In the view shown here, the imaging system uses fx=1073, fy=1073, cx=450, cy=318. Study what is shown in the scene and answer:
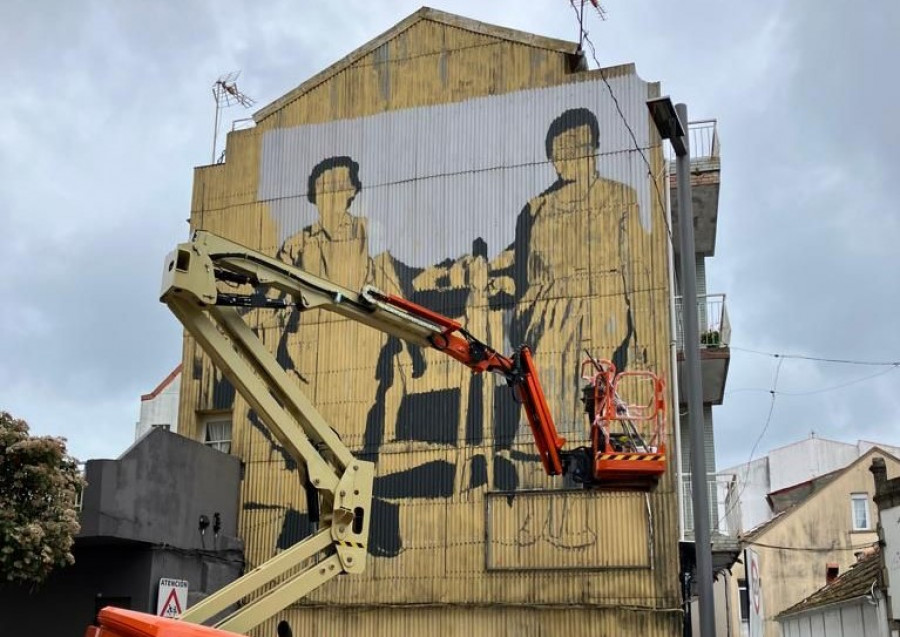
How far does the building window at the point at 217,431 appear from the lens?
27.0 m

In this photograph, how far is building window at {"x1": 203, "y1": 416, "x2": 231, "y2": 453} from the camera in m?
27.0

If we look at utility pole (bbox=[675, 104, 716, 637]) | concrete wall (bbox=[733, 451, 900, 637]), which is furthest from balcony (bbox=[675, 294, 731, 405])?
concrete wall (bbox=[733, 451, 900, 637])

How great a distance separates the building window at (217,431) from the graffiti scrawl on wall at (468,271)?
1.18 meters

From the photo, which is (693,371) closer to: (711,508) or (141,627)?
(141,627)

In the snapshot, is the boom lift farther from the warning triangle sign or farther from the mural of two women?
the mural of two women

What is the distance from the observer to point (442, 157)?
2656 cm

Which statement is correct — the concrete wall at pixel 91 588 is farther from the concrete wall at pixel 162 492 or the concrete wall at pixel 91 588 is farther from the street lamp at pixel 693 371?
the street lamp at pixel 693 371

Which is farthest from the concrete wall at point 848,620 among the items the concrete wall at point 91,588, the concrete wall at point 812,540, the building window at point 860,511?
the concrete wall at point 91,588

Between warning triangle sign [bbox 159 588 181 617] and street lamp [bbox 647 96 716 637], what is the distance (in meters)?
9.60

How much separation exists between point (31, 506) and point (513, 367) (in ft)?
26.2

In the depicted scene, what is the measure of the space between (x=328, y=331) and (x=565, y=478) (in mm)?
6962

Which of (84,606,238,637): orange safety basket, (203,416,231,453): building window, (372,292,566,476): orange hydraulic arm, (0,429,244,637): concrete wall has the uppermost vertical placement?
(203,416,231,453): building window

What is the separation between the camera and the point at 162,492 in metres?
22.0

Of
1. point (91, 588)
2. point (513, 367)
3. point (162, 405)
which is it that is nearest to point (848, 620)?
point (513, 367)
